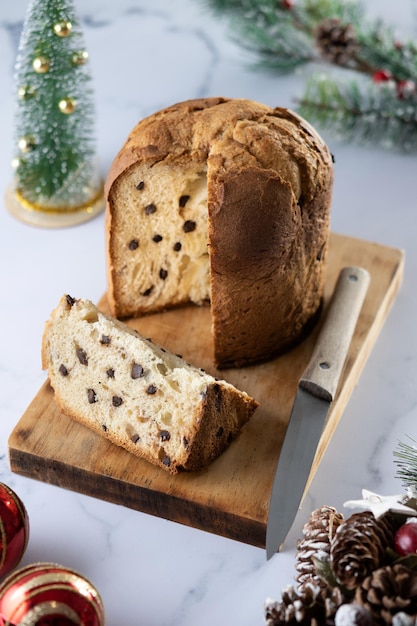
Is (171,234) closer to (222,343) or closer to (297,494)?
(222,343)

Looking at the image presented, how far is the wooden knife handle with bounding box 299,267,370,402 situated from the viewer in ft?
8.59

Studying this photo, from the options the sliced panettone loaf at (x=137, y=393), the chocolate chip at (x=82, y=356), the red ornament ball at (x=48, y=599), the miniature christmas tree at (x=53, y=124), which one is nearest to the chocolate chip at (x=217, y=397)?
the sliced panettone loaf at (x=137, y=393)

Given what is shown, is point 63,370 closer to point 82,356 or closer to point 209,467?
point 82,356

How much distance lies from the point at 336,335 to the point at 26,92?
1291mm

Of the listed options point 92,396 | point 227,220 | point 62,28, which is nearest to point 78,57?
point 62,28

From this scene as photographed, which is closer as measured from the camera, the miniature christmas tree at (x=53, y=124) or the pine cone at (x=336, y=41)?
the miniature christmas tree at (x=53, y=124)

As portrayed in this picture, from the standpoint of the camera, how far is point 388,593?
1995mm

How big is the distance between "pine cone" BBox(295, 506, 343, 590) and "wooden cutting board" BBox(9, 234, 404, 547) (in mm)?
234

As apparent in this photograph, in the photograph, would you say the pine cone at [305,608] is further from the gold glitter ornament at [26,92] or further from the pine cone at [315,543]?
the gold glitter ornament at [26,92]

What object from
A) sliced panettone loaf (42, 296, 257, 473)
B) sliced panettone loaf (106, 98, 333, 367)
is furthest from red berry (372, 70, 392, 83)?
sliced panettone loaf (42, 296, 257, 473)

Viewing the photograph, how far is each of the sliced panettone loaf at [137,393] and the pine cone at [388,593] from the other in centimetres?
63

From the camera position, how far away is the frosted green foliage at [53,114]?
312 centimetres

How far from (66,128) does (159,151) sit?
2.34 feet

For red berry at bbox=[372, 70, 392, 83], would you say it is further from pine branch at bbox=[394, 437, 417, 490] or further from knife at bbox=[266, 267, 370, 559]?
pine branch at bbox=[394, 437, 417, 490]
